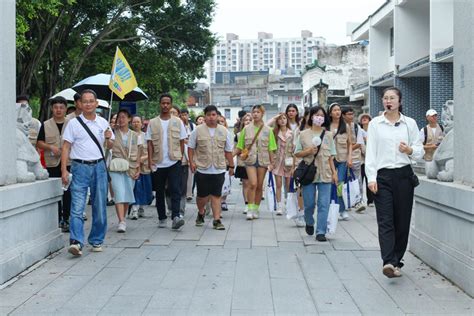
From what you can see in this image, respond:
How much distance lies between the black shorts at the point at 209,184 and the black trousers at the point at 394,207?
363 centimetres

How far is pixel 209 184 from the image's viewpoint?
959cm

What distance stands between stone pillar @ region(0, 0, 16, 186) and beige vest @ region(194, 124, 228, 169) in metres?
3.36

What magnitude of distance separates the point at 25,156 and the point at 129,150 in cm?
258

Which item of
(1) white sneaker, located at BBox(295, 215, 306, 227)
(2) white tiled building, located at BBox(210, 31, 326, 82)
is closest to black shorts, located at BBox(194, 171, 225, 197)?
(1) white sneaker, located at BBox(295, 215, 306, 227)

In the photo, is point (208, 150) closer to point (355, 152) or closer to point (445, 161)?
point (355, 152)

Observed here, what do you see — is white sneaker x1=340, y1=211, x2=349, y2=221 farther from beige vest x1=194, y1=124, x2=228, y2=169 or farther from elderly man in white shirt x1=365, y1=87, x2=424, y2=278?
elderly man in white shirt x1=365, y1=87, x2=424, y2=278

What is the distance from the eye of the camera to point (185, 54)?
84.0ft

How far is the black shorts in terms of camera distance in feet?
31.5

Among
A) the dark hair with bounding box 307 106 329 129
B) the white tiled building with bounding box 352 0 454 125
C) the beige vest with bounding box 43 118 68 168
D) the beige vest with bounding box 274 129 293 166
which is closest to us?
the dark hair with bounding box 307 106 329 129

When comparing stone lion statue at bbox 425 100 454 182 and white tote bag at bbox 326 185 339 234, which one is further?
white tote bag at bbox 326 185 339 234

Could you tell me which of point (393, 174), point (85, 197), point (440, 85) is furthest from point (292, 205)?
point (440, 85)

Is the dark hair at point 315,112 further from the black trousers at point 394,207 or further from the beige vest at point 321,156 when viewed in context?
the black trousers at point 394,207

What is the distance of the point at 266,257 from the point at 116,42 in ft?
60.7

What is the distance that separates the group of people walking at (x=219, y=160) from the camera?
635 cm
